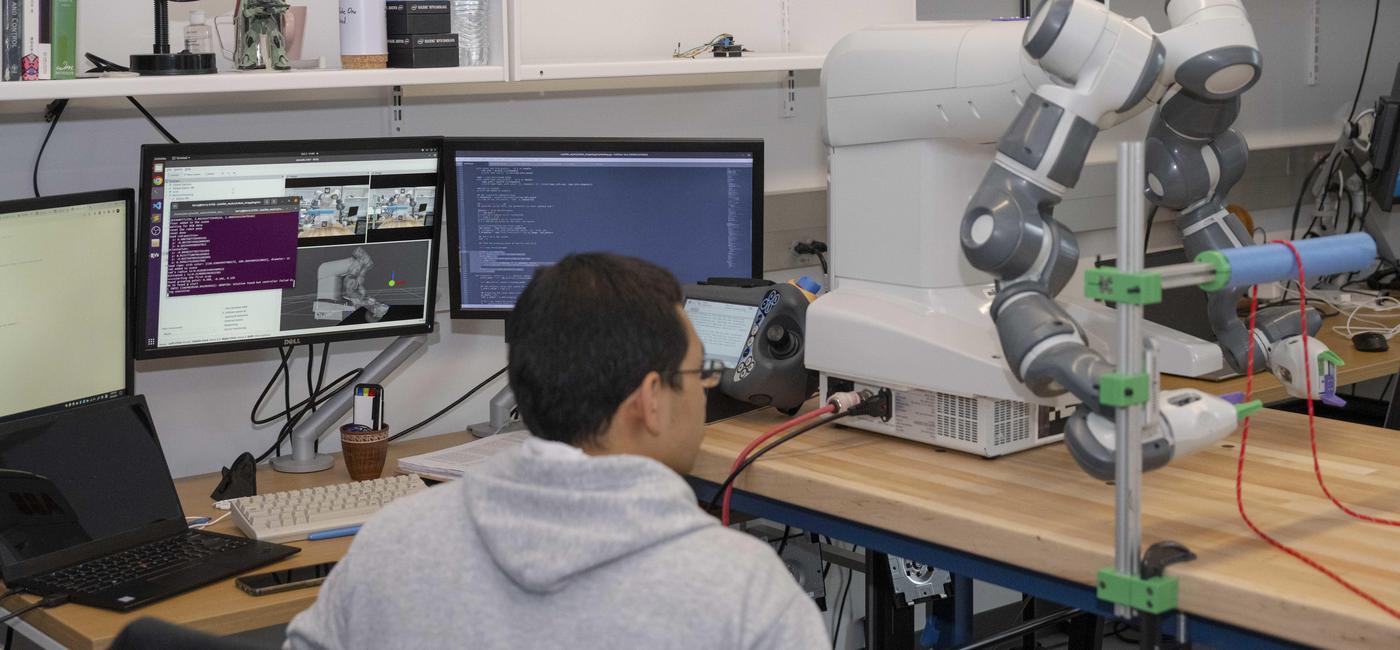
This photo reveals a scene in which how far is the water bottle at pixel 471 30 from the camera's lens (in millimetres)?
2500

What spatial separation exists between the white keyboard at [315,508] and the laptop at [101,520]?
52mm

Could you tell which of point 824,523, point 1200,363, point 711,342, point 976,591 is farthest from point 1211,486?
point 976,591

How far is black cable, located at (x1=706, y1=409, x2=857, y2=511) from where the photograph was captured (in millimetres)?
2004

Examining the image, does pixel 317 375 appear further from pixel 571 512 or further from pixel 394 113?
pixel 571 512

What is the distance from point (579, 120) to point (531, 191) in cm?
41

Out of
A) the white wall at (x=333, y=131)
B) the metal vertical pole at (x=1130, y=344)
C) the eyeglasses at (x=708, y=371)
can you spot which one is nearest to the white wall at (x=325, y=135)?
the white wall at (x=333, y=131)

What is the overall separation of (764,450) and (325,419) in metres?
0.88

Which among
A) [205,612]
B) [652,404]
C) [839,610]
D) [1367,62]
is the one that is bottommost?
[839,610]

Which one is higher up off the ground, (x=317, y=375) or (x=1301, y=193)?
(x=1301, y=193)

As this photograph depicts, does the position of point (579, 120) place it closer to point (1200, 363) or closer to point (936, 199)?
point (936, 199)

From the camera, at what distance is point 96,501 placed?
2.00m

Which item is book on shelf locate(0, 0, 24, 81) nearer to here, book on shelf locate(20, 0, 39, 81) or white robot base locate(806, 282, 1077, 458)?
book on shelf locate(20, 0, 39, 81)

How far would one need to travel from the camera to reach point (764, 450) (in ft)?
6.63

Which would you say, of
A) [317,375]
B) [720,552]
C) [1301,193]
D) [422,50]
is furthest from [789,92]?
[720,552]
